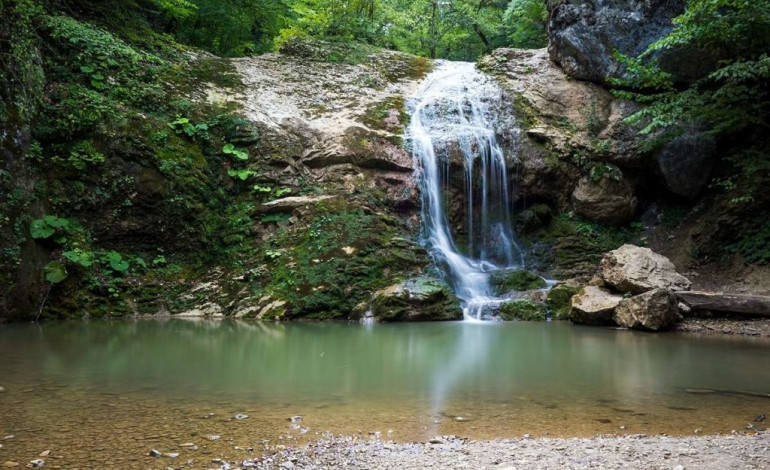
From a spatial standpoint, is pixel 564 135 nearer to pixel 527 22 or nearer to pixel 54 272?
pixel 527 22

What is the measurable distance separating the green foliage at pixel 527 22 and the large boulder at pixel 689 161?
695 centimetres

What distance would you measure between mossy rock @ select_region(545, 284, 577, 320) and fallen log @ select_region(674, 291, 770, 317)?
1.93m

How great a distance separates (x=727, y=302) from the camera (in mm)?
8406

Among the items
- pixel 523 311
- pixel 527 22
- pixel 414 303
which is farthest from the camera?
pixel 527 22

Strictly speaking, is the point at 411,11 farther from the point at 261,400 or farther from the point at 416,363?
the point at 261,400

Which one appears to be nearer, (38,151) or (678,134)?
(38,151)

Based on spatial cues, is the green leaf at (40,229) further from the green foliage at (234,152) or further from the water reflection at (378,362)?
the green foliage at (234,152)

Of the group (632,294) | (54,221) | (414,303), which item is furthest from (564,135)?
(54,221)

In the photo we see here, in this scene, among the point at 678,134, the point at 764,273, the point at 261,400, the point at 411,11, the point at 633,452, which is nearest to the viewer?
the point at 633,452

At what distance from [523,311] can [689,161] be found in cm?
591

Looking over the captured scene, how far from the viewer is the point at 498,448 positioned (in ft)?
9.80

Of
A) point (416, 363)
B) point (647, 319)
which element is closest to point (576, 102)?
point (647, 319)

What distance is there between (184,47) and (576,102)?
10.2 metres

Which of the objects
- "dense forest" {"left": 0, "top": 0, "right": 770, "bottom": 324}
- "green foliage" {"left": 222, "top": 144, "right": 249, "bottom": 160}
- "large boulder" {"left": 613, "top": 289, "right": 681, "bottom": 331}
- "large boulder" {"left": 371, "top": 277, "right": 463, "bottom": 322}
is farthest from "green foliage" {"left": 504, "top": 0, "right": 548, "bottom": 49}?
"large boulder" {"left": 613, "top": 289, "right": 681, "bottom": 331}
